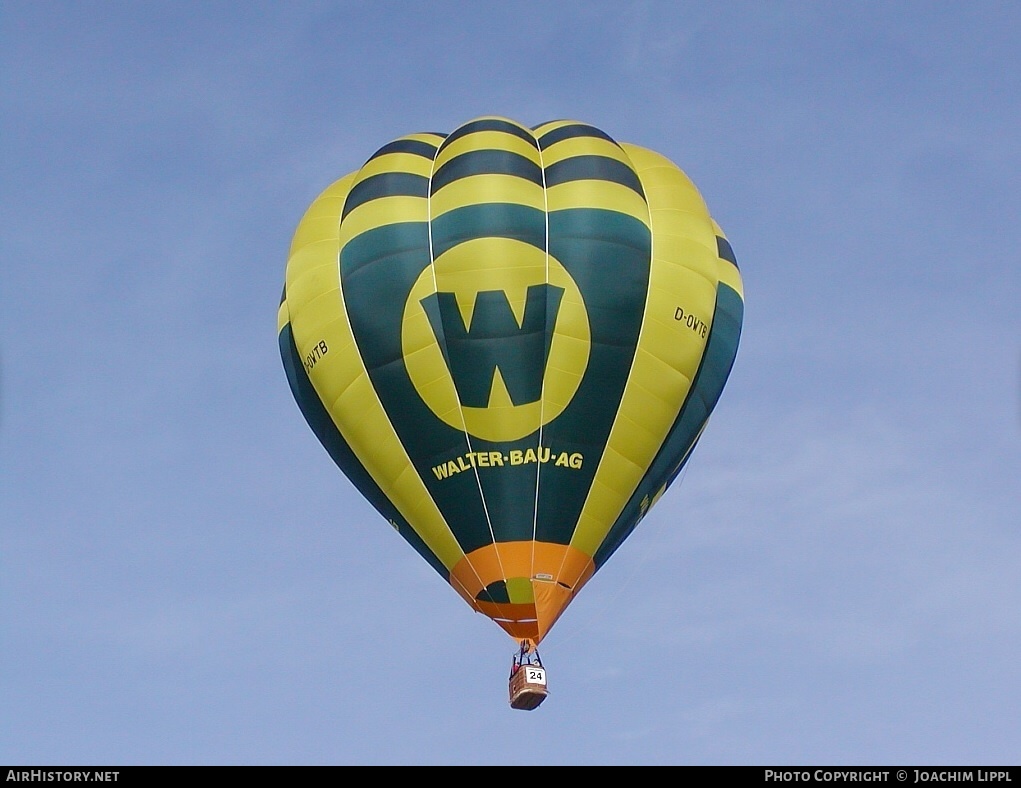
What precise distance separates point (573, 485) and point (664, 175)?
546cm

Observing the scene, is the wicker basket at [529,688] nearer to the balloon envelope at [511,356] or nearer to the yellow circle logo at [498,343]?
the balloon envelope at [511,356]

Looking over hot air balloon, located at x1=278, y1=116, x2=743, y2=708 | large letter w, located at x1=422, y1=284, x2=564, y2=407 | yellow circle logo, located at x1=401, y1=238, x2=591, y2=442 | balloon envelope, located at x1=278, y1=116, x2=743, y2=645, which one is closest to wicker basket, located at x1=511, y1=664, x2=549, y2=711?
hot air balloon, located at x1=278, y1=116, x2=743, y2=708

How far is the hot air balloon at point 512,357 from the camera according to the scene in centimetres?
2598

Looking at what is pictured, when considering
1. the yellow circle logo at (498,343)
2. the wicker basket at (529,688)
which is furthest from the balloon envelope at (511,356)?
the wicker basket at (529,688)

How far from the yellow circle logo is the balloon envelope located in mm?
25

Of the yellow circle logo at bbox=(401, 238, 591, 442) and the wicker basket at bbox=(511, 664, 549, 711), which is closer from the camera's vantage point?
the wicker basket at bbox=(511, 664, 549, 711)

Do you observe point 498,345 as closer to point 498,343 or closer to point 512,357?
point 498,343

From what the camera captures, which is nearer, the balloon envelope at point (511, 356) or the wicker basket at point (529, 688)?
the wicker basket at point (529, 688)

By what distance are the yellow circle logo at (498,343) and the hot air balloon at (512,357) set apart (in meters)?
0.03

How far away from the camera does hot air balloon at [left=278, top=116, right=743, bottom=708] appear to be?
85.3 feet

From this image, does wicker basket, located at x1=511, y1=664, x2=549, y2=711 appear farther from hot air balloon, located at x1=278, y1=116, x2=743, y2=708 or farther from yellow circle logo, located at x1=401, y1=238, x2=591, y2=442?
yellow circle logo, located at x1=401, y1=238, x2=591, y2=442

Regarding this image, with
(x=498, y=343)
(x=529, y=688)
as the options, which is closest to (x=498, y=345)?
(x=498, y=343)
